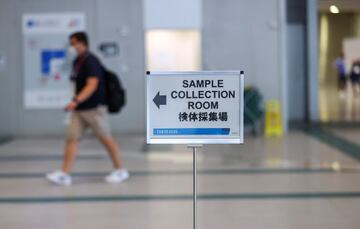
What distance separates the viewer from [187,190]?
7293mm

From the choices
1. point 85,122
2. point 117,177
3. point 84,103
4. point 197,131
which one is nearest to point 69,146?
point 85,122

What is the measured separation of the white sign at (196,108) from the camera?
14.9 ft

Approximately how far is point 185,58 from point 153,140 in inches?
337

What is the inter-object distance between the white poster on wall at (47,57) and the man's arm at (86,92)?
520 cm

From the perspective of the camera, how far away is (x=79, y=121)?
7.68 m

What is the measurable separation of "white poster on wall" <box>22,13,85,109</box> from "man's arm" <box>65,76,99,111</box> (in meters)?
5.20

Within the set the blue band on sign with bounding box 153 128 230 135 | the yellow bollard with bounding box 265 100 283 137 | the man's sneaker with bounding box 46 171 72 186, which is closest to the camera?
the blue band on sign with bounding box 153 128 230 135

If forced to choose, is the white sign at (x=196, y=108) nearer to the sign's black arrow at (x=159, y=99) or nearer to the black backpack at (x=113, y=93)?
the sign's black arrow at (x=159, y=99)

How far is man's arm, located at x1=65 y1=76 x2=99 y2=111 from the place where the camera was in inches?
292

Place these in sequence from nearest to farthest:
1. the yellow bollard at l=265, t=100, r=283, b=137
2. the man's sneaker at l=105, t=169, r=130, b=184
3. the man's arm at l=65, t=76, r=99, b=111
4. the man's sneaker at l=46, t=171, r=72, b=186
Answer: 1. the man's arm at l=65, t=76, r=99, b=111
2. the man's sneaker at l=46, t=171, r=72, b=186
3. the man's sneaker at l=105, t=169, r=130, b=184
4. the yellow bollard at l=265, t=100, r=283, b=137

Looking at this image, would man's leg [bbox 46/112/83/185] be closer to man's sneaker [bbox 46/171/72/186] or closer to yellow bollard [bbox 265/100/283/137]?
man's sneaker [bbox 46/171/72/186]

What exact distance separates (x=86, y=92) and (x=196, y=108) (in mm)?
3156

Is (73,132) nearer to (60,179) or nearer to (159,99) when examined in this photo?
(60,179)

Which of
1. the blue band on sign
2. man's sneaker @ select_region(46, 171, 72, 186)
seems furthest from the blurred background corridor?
the blue band on sign
